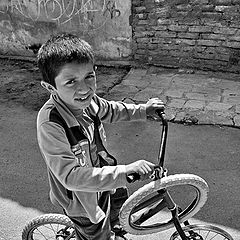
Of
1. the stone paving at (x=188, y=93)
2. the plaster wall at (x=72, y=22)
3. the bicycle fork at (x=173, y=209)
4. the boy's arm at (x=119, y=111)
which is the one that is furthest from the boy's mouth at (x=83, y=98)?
the plaster wall at (x=72, y=22)

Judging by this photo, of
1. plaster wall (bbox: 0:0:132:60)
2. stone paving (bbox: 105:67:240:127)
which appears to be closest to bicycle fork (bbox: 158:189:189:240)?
stone paving (bbox: 105:67:240:127)

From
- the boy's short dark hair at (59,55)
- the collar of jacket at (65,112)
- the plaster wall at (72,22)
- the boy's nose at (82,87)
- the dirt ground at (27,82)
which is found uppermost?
the boy's short dark hair at (59,55)

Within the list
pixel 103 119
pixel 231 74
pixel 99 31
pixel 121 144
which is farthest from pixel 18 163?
pixel 231 74

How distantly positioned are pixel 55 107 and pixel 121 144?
8.19 feet

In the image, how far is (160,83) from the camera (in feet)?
18.5

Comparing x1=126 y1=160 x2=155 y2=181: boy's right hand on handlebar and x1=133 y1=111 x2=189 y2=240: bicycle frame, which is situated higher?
x1=126 y1=160 x2=155 y2=181: boy's right hand on handlebar

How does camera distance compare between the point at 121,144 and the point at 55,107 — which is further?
the point at 121,144

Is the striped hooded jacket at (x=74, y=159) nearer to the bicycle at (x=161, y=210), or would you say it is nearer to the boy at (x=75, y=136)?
the boy at (x=75, y=136)

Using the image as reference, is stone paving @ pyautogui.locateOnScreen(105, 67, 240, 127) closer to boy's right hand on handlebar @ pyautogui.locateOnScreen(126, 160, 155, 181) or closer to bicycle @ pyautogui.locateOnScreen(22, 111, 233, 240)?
bicycle @ pyautogui.locateOnScreen(22, 111, 233, 240)

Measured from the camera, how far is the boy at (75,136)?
1.70 m

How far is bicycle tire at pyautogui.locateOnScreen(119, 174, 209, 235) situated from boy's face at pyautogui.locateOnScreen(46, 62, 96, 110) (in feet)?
1.73

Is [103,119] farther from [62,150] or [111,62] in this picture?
[111,62]

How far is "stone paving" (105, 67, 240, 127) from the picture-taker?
4656mm

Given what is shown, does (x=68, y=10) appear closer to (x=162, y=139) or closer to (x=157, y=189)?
(x=162, y=139)
